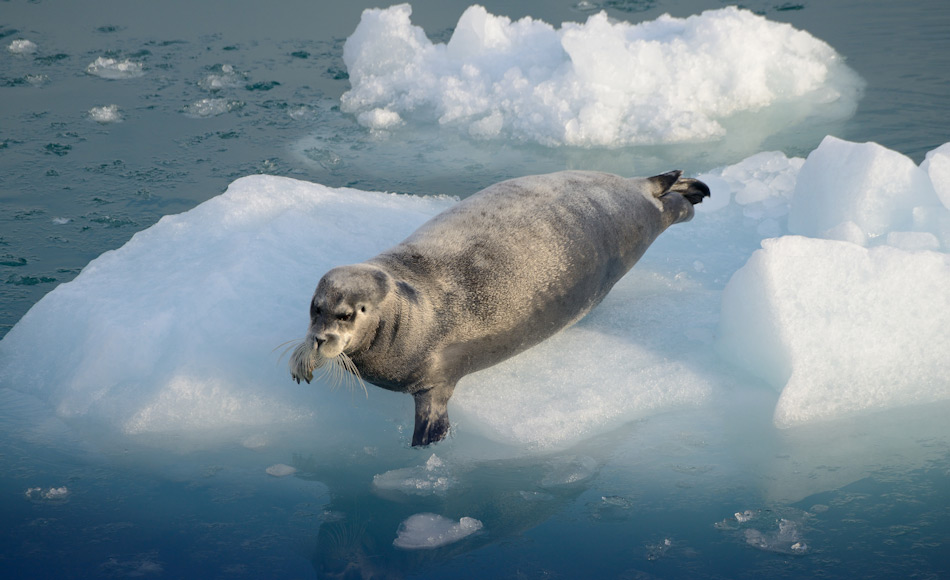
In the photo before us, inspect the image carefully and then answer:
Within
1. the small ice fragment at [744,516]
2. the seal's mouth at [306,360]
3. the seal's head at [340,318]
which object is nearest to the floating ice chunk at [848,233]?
the small ice fragment at [744,516]

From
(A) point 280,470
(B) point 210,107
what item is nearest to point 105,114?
(B) point 210,107

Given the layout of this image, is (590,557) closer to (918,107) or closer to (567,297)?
(567,297)

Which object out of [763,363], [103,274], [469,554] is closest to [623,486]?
[469,554]

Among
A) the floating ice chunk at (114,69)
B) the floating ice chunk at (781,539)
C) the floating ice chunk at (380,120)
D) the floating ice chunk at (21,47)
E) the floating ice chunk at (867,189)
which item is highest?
the floating ice chunk at (21,47)

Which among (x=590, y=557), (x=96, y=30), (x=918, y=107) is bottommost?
(x=590, y=557)

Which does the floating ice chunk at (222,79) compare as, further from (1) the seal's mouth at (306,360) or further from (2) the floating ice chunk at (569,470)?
(2) the floating ice chunk at (569,470)

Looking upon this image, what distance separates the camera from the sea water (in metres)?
3.07

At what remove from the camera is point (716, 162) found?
6164 millimetres

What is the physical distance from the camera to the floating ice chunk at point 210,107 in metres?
7.17

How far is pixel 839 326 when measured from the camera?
150 inches

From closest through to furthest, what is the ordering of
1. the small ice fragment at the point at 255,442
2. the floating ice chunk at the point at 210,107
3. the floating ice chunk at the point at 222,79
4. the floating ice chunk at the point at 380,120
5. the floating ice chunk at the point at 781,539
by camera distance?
the floating ice chunk at the point at 781,539, the small ice fragment at the point at 255,442, the floating ice chunk at the point at 380,120, the floating ice chunk at the point at 210,107, the floating ice chunk at the point at 222,79

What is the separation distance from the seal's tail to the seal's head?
2023 mm

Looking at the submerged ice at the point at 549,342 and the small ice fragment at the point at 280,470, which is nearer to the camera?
the small ice fragment at the point at 280,470

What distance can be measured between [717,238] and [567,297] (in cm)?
159
